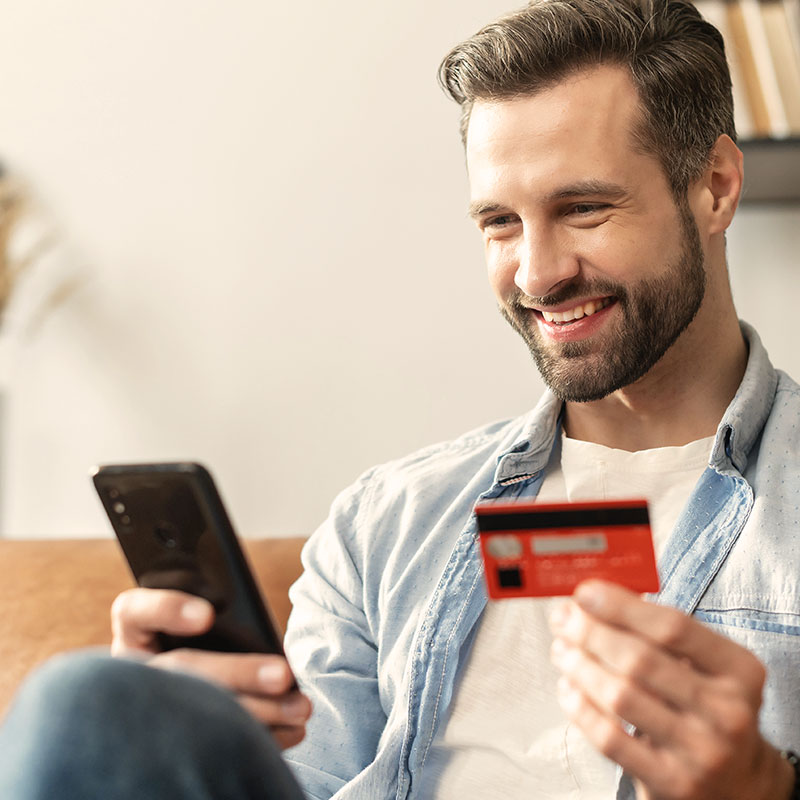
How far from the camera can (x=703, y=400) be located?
3.70 ft

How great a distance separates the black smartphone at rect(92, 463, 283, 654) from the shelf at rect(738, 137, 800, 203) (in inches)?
38.5

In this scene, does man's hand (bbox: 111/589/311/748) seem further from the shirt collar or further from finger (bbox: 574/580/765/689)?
the shirt collar

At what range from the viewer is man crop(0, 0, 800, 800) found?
98 centimetres

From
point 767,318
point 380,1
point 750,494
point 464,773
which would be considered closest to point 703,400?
point 750,494

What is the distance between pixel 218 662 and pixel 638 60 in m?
0.79

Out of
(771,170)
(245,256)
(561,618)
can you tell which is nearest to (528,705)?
(561,618)

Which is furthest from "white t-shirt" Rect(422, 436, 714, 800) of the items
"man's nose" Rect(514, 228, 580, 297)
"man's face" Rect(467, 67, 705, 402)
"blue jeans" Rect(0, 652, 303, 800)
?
"blue jeans" Rect(0, 652, 303, 800)

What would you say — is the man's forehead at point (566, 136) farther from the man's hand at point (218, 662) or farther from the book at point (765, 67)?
the man's hand at point (218, 662)

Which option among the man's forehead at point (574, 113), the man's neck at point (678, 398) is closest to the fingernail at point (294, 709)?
the man's neck at point (678, 398)

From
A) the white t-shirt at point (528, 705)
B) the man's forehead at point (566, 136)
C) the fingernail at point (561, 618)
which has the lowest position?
the white t-shirt at point (528, 705)

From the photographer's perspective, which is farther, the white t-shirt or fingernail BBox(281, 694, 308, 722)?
the white t-shirt

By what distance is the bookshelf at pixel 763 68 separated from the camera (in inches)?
55.1

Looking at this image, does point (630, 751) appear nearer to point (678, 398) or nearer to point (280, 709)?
point (280, 709)

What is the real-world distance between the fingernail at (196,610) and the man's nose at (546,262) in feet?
1.65
